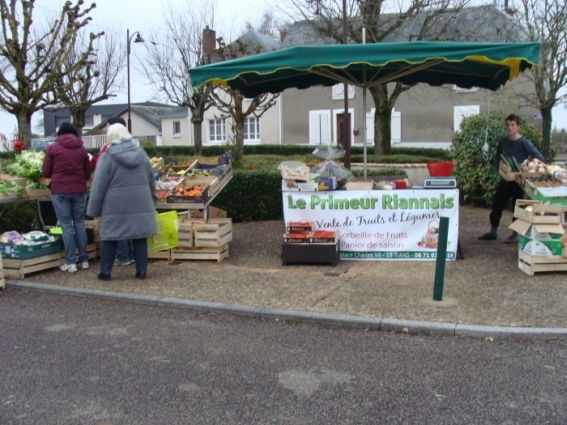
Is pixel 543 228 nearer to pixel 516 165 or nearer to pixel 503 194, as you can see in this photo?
pixel 516 165

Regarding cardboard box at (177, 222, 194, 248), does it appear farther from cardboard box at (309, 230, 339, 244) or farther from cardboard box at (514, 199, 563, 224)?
cardboard box at (514, 199, 563, 224)

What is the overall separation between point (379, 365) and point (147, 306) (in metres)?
2.77

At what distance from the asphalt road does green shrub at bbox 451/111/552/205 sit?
7.74 meters

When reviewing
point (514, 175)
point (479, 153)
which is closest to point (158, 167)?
point (514, 175)

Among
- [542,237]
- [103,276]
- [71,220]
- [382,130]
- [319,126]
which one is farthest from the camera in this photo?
[319,126]

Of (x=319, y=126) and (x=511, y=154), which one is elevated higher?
(x=319, y=126)

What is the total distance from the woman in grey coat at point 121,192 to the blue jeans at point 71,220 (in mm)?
614

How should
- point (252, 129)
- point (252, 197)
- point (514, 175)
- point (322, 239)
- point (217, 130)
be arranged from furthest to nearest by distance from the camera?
point (217, 130) < point (252, 129) < point (252, 197) < point (514, 175) < point (322, 239)

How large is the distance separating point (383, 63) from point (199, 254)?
342cm

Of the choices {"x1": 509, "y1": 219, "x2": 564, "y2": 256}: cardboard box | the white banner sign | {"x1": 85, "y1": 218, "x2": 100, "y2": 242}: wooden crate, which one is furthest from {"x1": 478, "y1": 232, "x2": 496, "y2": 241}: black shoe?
{"x1": 85, "y1": 218, "x2": 100, "y2": 242}: wooden crate

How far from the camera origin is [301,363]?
4.66 m

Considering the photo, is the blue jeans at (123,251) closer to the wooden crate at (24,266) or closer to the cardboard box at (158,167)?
the wooden crate at (24,266)

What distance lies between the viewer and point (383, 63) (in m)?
7.03

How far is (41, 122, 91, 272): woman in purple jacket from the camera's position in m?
7.32
